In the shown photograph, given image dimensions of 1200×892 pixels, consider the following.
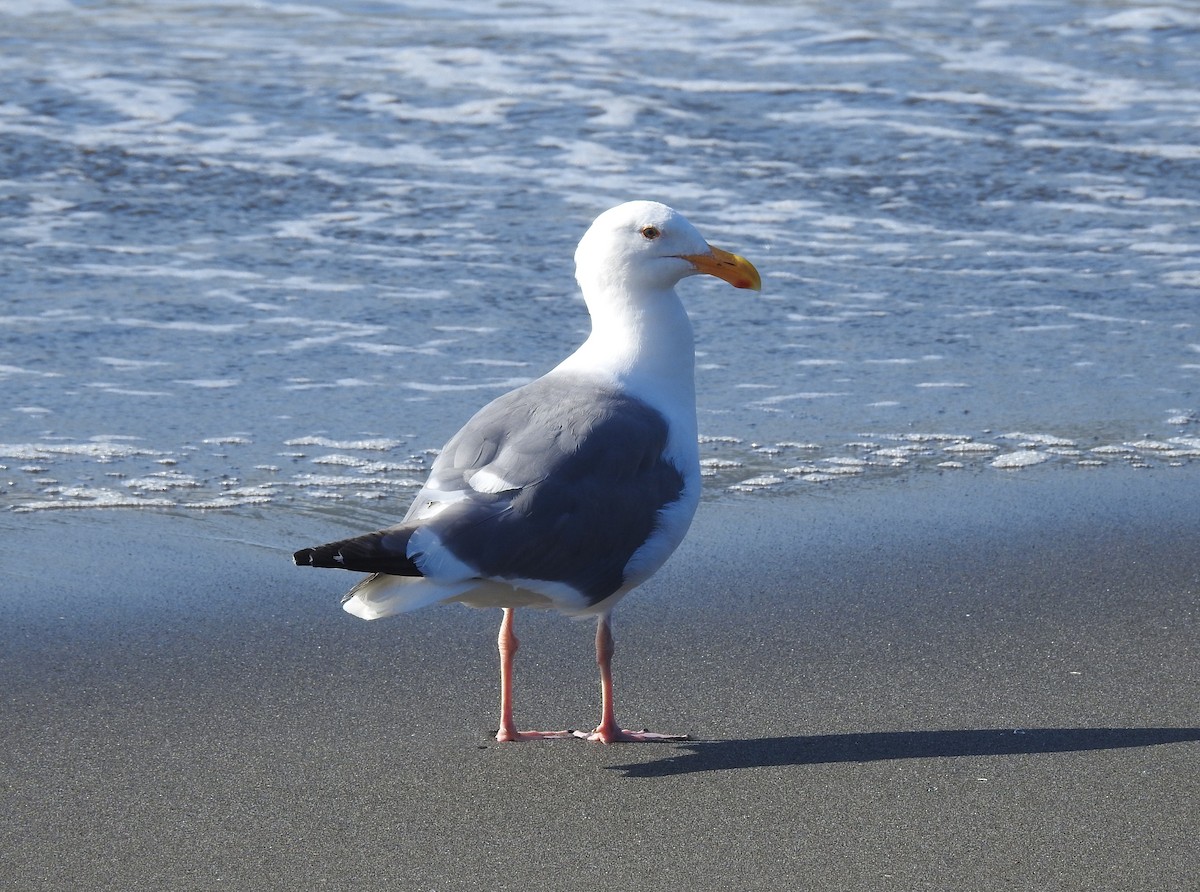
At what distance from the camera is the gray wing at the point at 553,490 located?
149 inches

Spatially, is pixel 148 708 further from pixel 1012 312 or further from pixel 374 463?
pixel 1012 312

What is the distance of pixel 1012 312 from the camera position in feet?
25.6

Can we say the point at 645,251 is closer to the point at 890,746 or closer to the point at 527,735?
the point at 527,735

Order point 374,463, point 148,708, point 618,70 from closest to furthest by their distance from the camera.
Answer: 1. point 148,708
2. point 374,463
3. point 618,70

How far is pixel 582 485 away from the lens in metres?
3.94

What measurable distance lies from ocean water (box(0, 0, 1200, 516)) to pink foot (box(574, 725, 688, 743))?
187cm

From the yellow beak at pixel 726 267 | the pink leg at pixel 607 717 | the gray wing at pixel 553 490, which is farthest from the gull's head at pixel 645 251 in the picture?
the pink leg at pixel 607 717

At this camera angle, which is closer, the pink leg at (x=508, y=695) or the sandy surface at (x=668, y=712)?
the sandy surface at (x=668, y=712)

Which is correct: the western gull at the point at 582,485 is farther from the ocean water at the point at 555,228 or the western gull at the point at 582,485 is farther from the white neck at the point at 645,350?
the ocean water at the point at 555,228

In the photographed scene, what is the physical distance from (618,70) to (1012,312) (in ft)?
18.3

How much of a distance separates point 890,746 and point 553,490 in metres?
0.97

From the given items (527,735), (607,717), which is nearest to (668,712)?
(607,717)

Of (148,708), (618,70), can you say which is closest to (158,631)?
(148,708)

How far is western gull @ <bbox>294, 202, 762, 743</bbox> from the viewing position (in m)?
3.73
